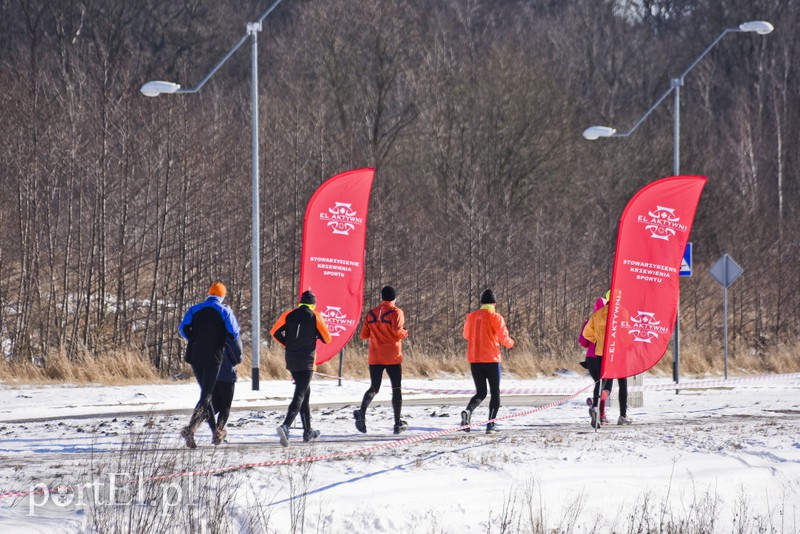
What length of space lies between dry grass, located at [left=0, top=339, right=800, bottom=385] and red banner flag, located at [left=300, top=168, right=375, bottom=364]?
5.50m

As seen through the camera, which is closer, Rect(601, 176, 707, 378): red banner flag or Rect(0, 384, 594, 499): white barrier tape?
Rect(0, 384, 594, 499): white barrier tape

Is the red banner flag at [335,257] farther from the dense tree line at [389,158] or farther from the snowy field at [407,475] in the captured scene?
the dense tree line at [389,158]

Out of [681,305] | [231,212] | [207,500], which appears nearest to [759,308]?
[681,305]

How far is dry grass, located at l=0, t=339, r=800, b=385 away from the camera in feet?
70.6

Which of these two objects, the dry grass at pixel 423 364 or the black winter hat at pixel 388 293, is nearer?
the black winter hat at pixel 388 293

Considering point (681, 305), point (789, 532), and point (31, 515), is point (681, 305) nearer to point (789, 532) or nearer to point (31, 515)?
point (789, 532)

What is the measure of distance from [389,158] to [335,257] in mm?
19231

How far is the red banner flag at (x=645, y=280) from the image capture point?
14320 mm

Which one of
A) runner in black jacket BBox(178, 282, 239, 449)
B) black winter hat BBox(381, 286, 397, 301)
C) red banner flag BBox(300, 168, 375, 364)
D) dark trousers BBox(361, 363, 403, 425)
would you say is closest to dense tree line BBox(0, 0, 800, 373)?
red banner flag BBox(300, 168, 375, 364)

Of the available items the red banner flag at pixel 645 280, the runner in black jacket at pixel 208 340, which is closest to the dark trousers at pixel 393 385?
the runner in black jacket at pixel 208 340

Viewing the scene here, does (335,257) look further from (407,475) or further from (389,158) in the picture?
(389,158)

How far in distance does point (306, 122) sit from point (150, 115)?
234 inches

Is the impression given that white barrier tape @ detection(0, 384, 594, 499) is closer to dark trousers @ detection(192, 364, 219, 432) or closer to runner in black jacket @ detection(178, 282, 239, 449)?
dark trousers @ detection(192, 364, 219, 432)

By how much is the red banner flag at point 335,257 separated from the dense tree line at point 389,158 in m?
7.47
